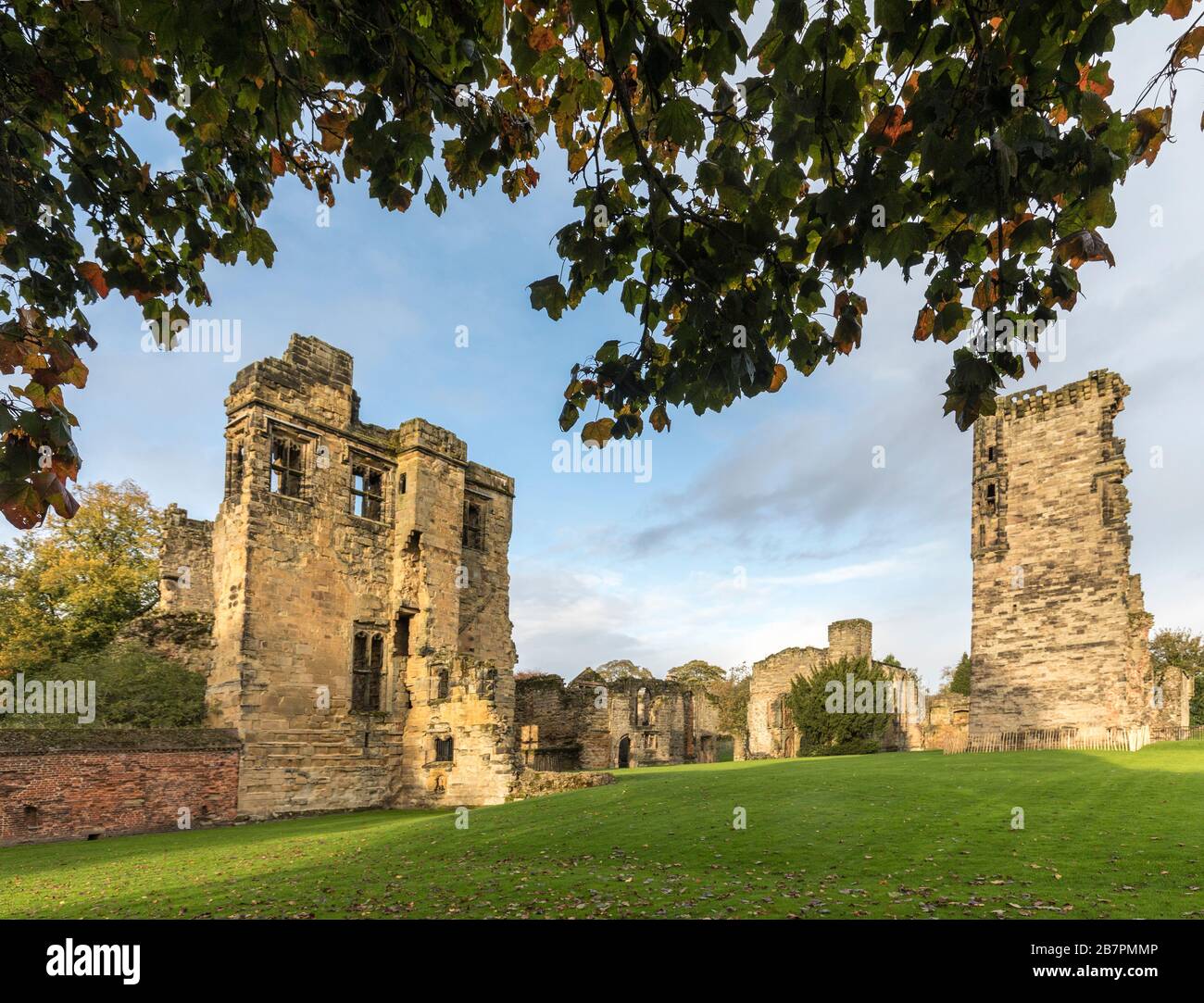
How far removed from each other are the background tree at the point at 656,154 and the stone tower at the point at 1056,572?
85.7ft

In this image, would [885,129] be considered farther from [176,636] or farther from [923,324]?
[176,636]

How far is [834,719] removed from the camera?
31.4 m

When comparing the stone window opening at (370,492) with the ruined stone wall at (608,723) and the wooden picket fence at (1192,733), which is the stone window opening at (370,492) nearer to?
the ruined stone wall at (608,723)

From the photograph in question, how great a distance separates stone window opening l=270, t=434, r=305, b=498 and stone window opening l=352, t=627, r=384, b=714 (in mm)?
4477

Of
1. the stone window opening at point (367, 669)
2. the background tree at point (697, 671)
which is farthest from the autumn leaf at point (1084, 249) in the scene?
the background tree at point (697, 671)

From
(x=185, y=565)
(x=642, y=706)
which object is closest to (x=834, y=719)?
(x=642, y=706)

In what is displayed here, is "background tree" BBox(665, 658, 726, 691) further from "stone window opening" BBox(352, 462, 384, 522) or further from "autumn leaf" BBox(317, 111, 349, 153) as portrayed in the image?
"autumn leaf" BBox(317, 111, 349, 153)

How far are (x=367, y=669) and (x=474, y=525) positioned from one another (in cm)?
655

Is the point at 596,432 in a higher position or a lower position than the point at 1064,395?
lower

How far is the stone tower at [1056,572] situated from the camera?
2586cm

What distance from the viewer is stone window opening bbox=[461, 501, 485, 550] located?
1022 inches

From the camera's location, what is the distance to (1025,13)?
12.1 feet

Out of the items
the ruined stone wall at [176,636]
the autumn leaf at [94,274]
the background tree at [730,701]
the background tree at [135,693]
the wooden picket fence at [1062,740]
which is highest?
the autumn leaf at [94,274]

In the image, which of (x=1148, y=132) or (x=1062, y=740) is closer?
(x=1148, y=132)
